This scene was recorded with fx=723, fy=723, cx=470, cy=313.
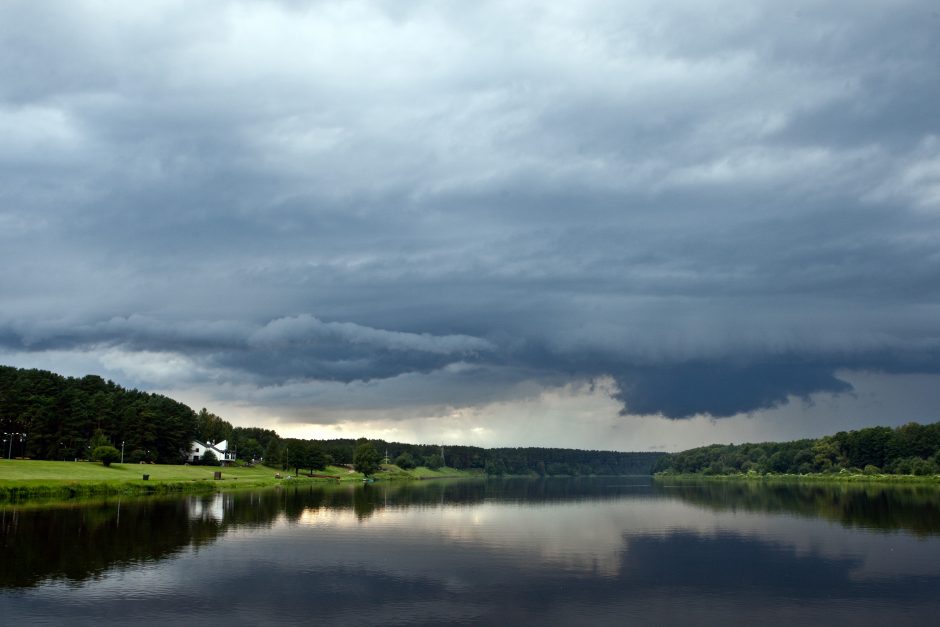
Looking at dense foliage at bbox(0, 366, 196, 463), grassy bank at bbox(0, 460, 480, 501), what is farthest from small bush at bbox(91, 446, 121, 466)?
dense foliage at bbox(0, 366, 196, 463)

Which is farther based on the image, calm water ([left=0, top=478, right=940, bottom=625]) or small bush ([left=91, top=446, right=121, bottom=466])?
small bush ([left=91, top=446, right=121, bottom=466])

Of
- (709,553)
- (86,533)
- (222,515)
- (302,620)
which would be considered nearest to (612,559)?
(709,553)

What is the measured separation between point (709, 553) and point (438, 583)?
27830 mm

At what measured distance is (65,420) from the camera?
169 metres

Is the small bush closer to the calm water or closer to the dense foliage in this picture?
the dense foliage

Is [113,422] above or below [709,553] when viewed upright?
above

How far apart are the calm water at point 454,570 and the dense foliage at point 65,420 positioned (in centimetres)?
8506

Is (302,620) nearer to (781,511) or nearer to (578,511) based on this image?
(578,511)

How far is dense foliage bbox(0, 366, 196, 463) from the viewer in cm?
16338

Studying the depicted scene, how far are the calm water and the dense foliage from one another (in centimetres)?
8506

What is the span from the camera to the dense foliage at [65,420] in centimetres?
16338

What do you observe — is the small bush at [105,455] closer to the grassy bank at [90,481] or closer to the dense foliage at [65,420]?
the grassy bank at [90,481]

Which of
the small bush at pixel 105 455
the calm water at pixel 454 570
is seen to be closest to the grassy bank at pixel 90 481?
the small bush at pixel 105 455

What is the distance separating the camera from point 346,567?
177 feet
